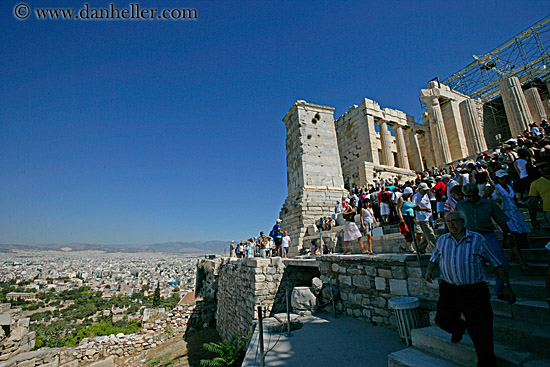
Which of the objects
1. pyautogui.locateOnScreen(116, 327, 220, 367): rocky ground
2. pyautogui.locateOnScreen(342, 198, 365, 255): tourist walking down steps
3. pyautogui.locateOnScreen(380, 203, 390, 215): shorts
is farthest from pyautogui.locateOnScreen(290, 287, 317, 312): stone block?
pyautogui.locateOnScreen(116, 327, 220, 367): rocky ground

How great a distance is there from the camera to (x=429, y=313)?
11.8 ft

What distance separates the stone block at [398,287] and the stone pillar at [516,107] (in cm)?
→ 1888

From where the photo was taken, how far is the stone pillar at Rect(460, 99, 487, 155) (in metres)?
19.3

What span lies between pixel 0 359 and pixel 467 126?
2934cm

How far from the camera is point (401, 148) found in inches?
851

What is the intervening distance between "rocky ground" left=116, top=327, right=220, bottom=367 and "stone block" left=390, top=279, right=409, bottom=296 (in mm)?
8550

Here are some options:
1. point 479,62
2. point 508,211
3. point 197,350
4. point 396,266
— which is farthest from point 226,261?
point 479,62

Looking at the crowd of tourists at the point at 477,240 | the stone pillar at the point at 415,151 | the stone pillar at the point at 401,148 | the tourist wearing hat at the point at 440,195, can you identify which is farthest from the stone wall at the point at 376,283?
the stone pillar at the point at 415,151

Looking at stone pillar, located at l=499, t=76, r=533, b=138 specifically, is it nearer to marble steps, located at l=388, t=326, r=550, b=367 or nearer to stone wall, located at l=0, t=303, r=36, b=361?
marble steps, located at l=388, t=326, r=550, b=367

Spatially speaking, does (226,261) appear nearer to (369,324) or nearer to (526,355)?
(369,324)

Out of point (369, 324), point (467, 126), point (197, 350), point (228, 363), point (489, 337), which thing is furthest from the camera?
point (467, 126)

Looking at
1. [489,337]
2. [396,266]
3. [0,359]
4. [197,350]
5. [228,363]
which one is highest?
[396,266]

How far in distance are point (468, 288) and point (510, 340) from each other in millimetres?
976

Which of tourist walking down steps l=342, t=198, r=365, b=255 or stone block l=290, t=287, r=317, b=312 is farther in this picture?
tourist walking down steps l=342, t=198, r=365, b=255
